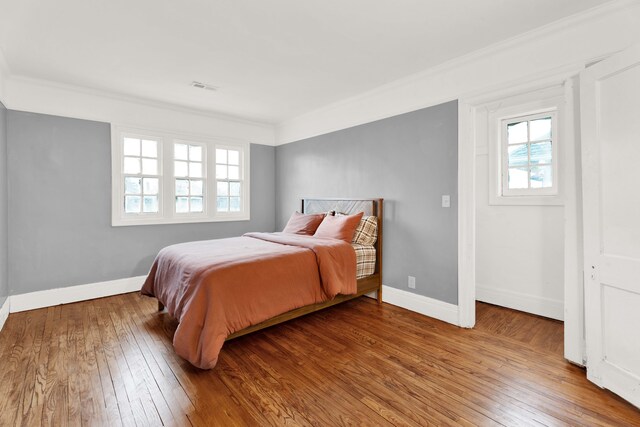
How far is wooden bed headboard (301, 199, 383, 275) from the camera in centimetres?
362

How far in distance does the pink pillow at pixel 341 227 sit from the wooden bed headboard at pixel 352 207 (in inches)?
8.7

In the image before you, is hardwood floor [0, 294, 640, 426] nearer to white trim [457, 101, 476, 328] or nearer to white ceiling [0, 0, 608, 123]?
white trim [457, 101, 476, 328]

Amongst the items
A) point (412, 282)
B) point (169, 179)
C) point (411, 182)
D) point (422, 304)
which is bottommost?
point (422, 304)

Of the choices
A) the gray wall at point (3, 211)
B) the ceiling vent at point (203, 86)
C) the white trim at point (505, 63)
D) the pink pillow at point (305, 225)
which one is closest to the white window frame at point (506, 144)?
the white trim at point (505, 63)

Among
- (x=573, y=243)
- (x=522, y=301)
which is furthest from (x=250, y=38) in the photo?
(x=522, y=301)

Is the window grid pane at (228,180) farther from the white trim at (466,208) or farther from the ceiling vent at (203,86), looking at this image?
the white trim at (466,208)

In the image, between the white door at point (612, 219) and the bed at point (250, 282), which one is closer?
the white door at point (612, 219)

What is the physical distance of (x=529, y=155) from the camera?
3324 millimetres

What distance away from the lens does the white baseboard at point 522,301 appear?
308cm

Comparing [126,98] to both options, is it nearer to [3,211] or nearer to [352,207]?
[3,211]

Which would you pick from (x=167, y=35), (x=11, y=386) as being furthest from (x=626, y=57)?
(x=11, y=386)

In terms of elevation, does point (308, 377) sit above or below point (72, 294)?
below

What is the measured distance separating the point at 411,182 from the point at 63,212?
13.0 feet

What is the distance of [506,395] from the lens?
1.87m
